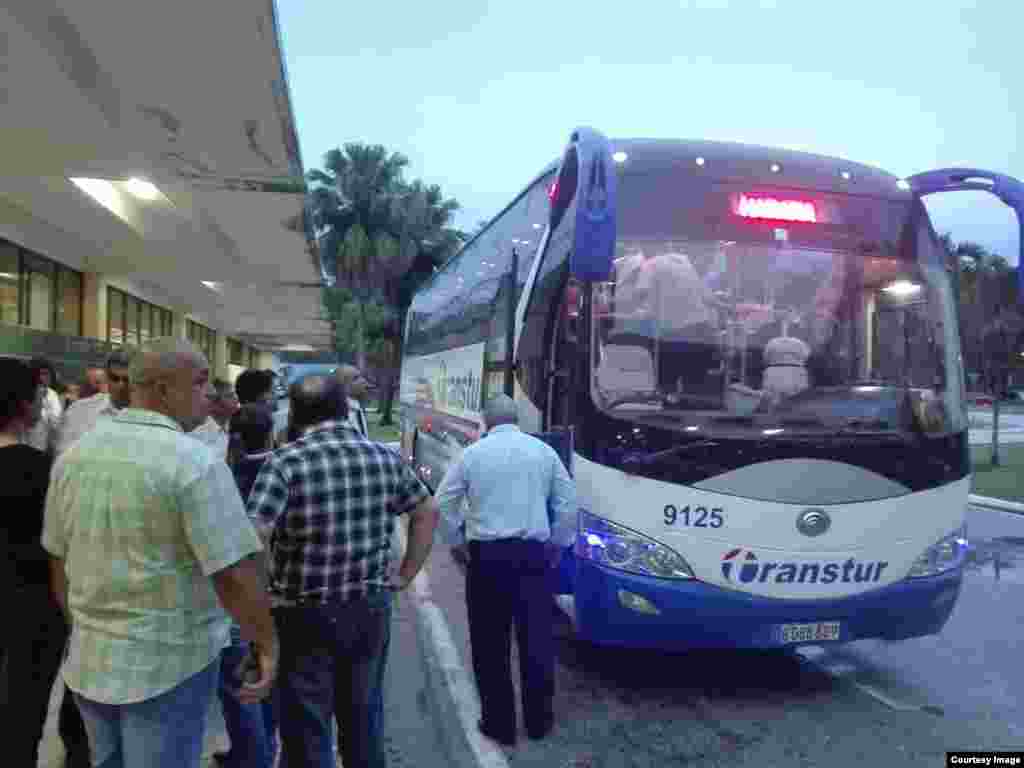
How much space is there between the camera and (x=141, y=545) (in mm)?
2533

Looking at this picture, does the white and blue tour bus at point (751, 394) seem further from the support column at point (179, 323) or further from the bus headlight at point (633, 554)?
the support column at point (179, 323)

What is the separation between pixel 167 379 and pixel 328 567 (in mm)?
973

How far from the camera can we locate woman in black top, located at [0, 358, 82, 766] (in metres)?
3.14

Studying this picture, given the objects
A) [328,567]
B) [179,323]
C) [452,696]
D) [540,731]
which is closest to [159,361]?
[328,567]

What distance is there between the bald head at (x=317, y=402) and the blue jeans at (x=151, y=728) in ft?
3.41

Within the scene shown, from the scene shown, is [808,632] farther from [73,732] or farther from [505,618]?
[73,732]

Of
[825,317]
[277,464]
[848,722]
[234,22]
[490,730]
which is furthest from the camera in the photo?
[234,22]

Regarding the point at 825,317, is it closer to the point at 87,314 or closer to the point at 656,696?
the point at 656,696

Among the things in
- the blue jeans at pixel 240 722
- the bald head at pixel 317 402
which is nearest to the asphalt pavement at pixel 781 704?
the blue jeans at pixel 240 722

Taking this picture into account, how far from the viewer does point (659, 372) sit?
5.23 m

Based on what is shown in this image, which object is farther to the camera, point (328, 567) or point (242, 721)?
point (242, 721)

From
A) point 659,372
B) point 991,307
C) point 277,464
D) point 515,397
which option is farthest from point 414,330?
point 991,307

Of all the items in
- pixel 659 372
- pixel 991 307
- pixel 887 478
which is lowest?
pixel 887 478

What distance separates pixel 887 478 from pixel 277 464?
3.68 meters
